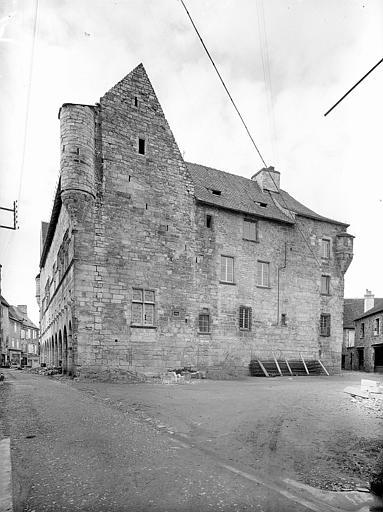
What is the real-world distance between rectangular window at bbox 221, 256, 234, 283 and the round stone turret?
833 cm

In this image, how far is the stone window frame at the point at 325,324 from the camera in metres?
26.1

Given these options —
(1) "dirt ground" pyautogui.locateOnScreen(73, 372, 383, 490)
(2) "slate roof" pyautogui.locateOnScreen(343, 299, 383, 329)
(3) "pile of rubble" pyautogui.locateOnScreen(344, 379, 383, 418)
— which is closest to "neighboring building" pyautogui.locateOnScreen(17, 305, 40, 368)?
(2) "slate roof" pyautogui.locateOnScreen(343, 299, 383, 329)

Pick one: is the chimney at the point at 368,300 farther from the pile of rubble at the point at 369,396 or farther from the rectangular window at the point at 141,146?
the pile of rubble at the point at 369,396

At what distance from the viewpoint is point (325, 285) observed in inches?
1055

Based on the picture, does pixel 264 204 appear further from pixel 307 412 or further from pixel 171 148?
pixel 307 412

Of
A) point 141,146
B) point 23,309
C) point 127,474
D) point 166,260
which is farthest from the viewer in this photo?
point 23,309

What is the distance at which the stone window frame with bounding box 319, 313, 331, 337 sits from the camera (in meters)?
26.1

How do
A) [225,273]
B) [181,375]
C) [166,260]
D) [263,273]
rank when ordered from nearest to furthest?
[181,375]
[166,260]
[225,273]
[263,273]

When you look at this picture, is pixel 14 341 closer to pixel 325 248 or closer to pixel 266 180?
pixel 266 180

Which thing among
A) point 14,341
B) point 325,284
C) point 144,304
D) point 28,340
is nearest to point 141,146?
point 144,304

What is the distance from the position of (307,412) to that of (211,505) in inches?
217

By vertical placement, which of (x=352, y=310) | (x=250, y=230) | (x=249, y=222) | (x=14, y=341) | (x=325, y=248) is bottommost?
(x=14, y=341)

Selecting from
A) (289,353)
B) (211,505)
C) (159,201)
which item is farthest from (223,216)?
(211,505)

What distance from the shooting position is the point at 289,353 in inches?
947
